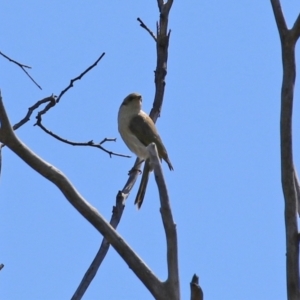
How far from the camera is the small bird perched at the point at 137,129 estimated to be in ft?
27.2

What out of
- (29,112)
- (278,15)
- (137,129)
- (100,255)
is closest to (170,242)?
(100,255)

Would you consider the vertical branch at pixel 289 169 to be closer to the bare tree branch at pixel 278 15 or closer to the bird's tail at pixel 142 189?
the bare tree branch at pixel 278 15

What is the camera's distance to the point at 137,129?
8.62 m

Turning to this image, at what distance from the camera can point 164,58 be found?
6.57m

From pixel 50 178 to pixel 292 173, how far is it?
40.9 inches

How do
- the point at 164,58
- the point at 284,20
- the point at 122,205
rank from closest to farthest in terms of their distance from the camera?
the point at 284,20 → the point at 122,205 → the point at 164,58

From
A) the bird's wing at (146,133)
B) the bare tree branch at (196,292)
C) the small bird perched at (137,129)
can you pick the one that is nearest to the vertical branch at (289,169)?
the bare tree branch at (196,292)

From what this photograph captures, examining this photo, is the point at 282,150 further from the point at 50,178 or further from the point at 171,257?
the point at 50,178

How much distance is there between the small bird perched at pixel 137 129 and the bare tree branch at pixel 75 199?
4.13 meters

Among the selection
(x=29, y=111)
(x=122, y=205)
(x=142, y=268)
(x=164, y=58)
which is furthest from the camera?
(x=164, y=58)

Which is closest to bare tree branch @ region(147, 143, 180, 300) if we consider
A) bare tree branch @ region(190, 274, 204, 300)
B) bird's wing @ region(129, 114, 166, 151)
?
bare tree branch @ region(190, 274, 204, 300)

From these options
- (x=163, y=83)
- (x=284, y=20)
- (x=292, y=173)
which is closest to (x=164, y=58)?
(x=163, y=83)

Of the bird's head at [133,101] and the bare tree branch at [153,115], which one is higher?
the bird's head at [133,101]

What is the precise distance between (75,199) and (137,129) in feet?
17.5
